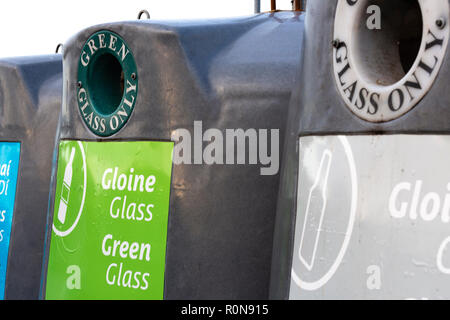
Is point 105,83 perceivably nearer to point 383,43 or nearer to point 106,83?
point 106,83

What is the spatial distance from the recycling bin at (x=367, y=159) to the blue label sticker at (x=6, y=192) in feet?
11.1

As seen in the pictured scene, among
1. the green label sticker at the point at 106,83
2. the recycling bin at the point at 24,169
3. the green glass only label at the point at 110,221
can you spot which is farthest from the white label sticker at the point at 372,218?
the recycling bin at the point at 24,169

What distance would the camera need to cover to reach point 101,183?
175 inches

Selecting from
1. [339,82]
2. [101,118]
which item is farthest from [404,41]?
[101,118]

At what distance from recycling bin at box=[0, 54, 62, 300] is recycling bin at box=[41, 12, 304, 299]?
1604 millimetres

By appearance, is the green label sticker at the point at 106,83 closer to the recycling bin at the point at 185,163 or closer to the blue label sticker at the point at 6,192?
the recycling bin at the point at 185,163

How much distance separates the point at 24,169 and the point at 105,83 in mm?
1788

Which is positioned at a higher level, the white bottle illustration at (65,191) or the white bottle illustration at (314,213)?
the white bottle illustration at (314,213)

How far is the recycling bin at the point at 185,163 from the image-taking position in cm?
407

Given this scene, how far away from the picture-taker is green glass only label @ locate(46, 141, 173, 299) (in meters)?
4.18

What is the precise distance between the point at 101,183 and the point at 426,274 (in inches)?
94.3

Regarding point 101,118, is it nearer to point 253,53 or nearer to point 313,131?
point 253,53

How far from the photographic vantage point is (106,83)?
15.3ft

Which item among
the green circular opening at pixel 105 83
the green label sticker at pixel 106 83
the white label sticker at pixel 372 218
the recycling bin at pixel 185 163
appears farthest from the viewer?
the green circular opening at pixel 105 83
